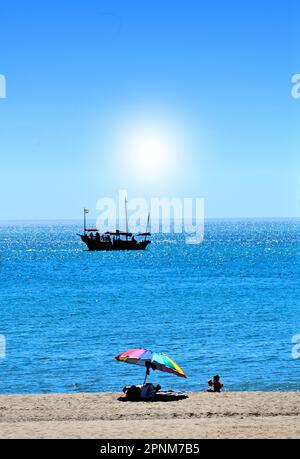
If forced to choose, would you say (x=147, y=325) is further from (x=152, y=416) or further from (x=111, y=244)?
(x=111, y=244)

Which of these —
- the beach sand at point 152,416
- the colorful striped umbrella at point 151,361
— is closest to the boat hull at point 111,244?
the beach sand at point 152,416

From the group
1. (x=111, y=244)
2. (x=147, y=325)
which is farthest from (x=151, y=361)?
(x=111, y=244)

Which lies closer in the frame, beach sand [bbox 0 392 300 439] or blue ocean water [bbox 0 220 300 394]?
beach sand [bbox 0 392 300 439]

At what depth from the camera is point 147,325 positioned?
177ft

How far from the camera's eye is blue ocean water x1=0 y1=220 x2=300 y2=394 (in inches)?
1303

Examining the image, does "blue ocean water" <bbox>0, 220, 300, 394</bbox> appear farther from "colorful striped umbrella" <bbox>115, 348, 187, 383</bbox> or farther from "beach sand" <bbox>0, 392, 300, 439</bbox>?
"colorful striped umbrella" <bbox>115, 348, 187, 383</bbox>

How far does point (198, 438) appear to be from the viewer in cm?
1653

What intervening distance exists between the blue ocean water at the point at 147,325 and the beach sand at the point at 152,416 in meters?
6.17

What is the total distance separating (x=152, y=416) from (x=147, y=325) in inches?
1310

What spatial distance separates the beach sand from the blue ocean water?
6.17 m

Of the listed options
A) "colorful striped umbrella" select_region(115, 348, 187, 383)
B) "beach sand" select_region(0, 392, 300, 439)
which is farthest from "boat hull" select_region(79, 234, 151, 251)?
"colorful striped umbrella" select_region(115, 348, 187, 383)

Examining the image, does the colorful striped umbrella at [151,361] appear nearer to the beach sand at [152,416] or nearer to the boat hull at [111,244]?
the beach sand at [152,416]

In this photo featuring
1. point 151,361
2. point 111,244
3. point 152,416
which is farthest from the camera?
point 111,244

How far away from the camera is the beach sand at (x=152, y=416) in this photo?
17.3 m
